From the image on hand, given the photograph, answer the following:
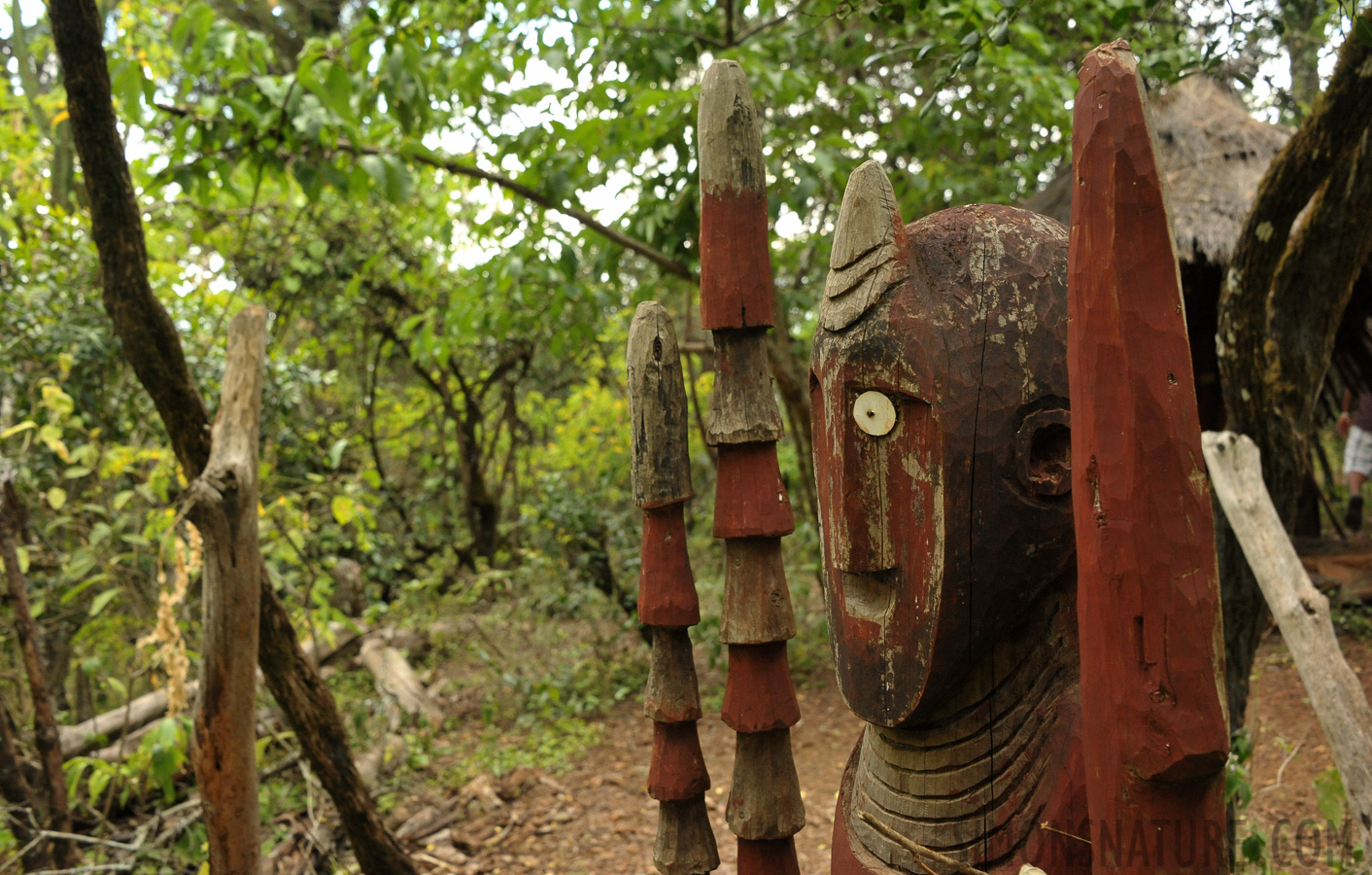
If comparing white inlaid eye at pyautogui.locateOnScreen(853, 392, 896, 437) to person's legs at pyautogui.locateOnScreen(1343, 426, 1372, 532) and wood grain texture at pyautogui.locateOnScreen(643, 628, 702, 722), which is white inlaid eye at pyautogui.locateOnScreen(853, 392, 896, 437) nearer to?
wood grain texture at pyautogui.locateOnScreen(643, 628, 702, 722)

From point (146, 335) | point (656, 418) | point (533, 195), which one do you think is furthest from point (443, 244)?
point (656, 418)

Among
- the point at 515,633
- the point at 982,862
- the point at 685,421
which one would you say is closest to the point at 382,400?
the point at 515,633

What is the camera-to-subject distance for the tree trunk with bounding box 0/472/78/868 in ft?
9.64

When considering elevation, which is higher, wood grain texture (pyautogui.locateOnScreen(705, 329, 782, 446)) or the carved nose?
wood grain texture (pyautogui.locateOnScreen(705, 329, 782, 446))

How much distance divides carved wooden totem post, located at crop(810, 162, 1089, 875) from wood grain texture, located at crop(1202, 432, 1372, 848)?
1.50 m

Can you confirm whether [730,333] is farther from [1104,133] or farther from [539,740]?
[539,740]

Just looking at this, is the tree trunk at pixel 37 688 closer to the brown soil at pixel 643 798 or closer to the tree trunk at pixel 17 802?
the tree trunk at pixel 17 802

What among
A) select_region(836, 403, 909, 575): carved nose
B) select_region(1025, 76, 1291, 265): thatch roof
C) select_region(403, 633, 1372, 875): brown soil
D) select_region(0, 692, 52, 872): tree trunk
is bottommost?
select_region(403, 633, 1372, 875): brown soil

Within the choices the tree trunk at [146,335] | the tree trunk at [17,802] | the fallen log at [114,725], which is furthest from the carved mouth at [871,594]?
the fallen log at [114,725]

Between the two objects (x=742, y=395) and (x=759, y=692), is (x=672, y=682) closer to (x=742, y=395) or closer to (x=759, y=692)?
(x=759, y=692)

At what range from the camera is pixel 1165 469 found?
0.88 metres

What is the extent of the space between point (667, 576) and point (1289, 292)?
1.97 metres

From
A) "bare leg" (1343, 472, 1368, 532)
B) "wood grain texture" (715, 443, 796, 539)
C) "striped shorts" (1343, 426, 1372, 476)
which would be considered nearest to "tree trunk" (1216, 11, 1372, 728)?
"wood grain texture" (715, 443, 796, 539)

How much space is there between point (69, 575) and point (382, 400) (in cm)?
471
